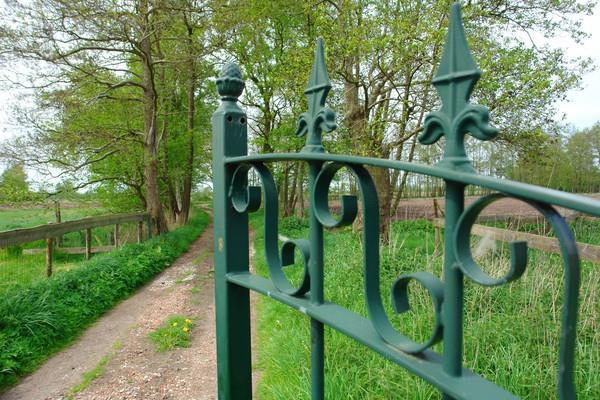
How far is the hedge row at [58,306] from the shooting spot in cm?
400

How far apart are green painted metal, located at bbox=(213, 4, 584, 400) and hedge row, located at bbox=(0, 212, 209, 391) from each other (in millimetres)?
3753

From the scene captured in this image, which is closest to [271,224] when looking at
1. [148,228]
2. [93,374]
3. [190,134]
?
[93,374]

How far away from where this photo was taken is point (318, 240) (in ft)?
3.25

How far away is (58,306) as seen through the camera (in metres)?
5.03

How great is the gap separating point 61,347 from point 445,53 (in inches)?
206

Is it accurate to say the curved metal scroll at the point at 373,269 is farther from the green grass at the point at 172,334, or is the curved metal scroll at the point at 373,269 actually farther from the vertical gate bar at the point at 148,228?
the vertical gate bar at the point at 148,228

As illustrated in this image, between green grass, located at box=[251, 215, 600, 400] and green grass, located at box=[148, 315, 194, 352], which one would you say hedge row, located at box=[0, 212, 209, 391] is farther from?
green grass, located at box=[251, 215, 600, 400]

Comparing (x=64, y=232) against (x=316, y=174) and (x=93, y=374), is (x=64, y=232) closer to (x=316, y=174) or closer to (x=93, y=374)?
(x=93, y=374)

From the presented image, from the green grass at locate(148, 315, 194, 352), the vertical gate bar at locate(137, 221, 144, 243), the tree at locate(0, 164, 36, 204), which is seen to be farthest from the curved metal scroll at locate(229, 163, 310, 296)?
the vertical gate bar at locate(137, 221, 144, 243)

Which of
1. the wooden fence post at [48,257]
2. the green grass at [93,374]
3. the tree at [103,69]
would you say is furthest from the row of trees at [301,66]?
the green grass at [93,374]

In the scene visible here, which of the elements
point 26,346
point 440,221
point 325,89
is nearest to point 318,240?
point 325,89

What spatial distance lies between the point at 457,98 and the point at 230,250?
0.95 meters

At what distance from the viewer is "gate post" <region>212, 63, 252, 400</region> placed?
54.4 inches

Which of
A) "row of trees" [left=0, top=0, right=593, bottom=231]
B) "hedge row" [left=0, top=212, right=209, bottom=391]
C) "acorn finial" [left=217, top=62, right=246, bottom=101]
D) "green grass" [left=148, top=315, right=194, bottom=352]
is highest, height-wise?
"row of trees" [left=0, top=0, right=593, bottom=231]
